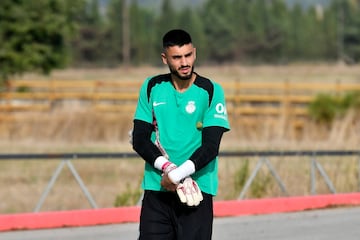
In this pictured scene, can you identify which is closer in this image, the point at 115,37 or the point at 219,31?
the point at 115,37

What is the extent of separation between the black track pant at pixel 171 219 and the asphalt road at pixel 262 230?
485 cm

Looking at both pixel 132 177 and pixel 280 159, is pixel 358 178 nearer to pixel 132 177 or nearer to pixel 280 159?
pixel 280 159

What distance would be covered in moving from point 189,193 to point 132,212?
21.9ft

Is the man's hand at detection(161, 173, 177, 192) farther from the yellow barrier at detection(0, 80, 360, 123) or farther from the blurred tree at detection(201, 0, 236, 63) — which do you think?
the blurred tree at detection(201, 0, 236, 63)

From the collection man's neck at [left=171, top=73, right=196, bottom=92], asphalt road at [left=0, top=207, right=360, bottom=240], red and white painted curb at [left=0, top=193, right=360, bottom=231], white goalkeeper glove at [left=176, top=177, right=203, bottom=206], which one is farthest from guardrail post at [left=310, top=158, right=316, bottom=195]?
white goalkeeper glove at [left=176, top=177, right=203, bottom=206]

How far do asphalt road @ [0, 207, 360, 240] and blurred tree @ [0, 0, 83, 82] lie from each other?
19.3 meters

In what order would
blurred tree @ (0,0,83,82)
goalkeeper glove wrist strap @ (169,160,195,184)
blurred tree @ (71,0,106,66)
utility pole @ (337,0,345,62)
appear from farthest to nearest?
1. utility pole @ (337,0,345,62)
2. blurred tree @ (71,0,106,66)
3. blurred tree @ (0,0,83,82)
4. goalkeeper glove wrist strap @ (169,160,195,184)

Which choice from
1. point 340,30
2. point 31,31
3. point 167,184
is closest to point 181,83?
point 167,184

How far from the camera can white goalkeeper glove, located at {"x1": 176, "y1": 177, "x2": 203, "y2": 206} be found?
5.70 m

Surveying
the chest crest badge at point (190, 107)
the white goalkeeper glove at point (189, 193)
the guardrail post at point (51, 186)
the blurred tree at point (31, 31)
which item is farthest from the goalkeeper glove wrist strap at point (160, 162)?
the blurred tree at point (31, 31)

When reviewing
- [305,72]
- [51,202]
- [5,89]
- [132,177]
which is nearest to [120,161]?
[132,177]

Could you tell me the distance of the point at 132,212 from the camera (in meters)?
12.3

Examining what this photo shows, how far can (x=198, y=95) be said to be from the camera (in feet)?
19.5

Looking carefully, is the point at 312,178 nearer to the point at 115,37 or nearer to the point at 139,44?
the point at 115,37
